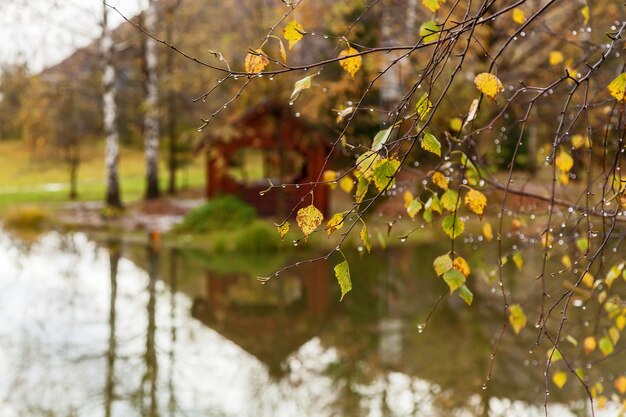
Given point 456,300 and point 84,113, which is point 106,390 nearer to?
point 456,300

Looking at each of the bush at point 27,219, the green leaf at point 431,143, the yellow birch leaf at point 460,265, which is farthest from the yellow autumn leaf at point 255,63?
the bush at point 27,219

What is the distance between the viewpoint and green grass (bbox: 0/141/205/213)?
990 inches

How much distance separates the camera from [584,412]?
6.32m

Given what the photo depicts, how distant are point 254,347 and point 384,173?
6643 millimetres

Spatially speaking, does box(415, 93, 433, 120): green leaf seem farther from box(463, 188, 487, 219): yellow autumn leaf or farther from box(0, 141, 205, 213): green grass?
box(0, 141, 205, 213): green grass

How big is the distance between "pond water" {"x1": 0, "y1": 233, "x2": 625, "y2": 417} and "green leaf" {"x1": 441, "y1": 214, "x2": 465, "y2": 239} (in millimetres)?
2345

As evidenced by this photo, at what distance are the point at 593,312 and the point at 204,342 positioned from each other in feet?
15.3

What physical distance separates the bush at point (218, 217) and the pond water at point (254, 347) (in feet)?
11.9

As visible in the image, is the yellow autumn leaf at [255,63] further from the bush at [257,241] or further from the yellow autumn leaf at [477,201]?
the bush at [257,241]

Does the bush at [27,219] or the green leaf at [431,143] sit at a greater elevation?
the bush at [27,219]

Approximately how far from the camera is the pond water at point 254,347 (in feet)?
21.9

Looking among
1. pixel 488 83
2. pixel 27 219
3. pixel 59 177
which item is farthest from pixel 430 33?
pixel 59 177

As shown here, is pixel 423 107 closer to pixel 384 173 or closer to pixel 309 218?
pixel 384 173

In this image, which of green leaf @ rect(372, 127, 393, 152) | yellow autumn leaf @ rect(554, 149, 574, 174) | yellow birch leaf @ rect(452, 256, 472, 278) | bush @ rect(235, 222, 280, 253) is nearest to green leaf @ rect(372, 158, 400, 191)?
green leaf @ rect(372, 127, 393, 152)
